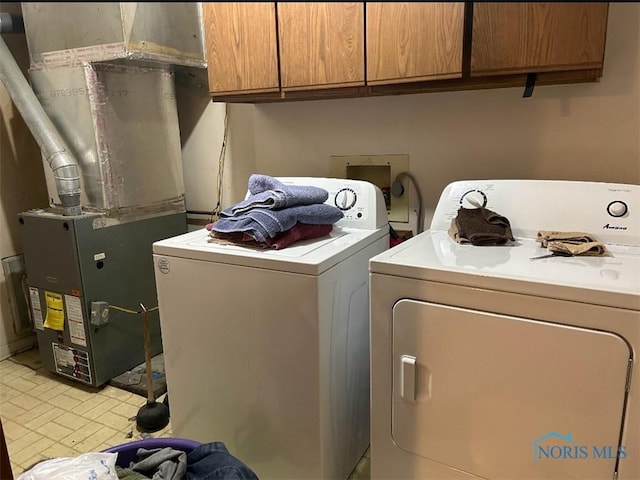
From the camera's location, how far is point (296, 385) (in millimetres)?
1419

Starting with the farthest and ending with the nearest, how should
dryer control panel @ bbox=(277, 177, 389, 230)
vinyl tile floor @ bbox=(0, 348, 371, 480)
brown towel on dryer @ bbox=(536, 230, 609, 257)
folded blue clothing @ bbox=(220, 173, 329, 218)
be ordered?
vinyl tile floor @ bbox=(0, 348, 371, 480) < dryer control panel @ bbox=(277, 177, 389, 230) < folded blue clothing @ bbox=(220, 173, 329, 218) < brown towel on dryer @ bbox=(536, 230, 609, 257)

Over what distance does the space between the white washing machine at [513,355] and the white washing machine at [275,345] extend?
16 cm

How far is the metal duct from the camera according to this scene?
79.9 inches

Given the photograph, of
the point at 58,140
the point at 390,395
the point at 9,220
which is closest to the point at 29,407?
the point at 9,220

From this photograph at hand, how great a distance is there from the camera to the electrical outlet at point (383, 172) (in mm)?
1946

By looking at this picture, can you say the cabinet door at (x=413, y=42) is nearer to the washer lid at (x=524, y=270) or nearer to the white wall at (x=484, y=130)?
the white wall at (x=484, y=130)

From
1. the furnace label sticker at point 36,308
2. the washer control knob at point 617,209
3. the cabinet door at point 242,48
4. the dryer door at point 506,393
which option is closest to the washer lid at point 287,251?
the dryer door at point 506,393

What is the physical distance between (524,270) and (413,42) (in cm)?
82

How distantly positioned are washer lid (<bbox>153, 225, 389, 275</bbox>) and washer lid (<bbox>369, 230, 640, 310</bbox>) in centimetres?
17

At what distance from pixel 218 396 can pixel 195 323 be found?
26 centimetres

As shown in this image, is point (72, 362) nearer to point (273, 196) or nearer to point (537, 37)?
point (273, 196)

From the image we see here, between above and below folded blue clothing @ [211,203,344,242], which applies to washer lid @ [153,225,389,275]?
below

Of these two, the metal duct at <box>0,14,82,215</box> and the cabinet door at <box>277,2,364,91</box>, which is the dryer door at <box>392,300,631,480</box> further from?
the metal duct at <box>0,14,82,215</box>

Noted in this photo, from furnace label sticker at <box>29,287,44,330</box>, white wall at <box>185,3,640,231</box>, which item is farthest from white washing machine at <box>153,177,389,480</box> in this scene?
furnace label sticker at <box>29,287,44,330</box>
